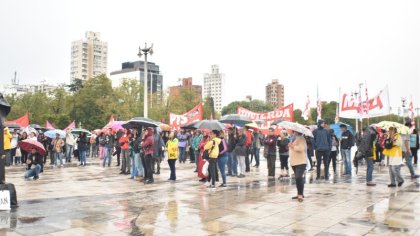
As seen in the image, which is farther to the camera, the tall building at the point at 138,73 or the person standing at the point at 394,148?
the tall building at the point at 138,73

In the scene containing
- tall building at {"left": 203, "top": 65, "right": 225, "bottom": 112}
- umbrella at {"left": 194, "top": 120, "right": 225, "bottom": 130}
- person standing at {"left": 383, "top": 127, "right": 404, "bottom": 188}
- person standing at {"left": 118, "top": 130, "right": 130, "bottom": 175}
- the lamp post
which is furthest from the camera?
tall building at {"left": 203, "top": 65, "right": 225, "bottom": 112}

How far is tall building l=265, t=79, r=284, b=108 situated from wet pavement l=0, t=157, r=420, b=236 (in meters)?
161

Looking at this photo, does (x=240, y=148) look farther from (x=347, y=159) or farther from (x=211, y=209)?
(x=211, y=209)

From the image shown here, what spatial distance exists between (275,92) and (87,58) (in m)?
83.7

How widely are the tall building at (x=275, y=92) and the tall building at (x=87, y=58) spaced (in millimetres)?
74901

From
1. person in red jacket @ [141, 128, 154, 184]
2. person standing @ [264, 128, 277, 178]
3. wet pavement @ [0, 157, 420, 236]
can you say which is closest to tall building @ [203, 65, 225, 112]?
person standing @ [264, 128, 277, 178]

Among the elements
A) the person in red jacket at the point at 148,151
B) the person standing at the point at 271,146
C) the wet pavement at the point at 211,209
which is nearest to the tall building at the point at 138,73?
the person standing at the point at 271,146

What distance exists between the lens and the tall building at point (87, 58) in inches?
7200

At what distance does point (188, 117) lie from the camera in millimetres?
26062

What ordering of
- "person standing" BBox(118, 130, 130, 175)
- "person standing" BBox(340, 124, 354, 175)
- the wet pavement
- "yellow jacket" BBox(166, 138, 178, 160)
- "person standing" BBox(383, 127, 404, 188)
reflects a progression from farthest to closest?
1. "person standing" BBox(118, 130, 130, 175)
2. "person standing" BBox(340, 124, 354, 175)
3. "yellow jacket" BBox(166, 138, 178, 160)
4. "person standing" BBox(383, 127, 404, 188)
5. the wet pavement

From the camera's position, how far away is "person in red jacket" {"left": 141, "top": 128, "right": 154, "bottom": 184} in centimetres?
1326

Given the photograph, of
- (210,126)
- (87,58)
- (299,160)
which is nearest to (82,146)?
(210,126)

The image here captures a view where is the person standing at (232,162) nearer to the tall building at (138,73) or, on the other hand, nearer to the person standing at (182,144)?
the person standing at (182,144)

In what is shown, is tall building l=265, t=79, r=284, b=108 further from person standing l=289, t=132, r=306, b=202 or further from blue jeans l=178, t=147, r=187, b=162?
person standing l=289, t=132, r=306, b=202
